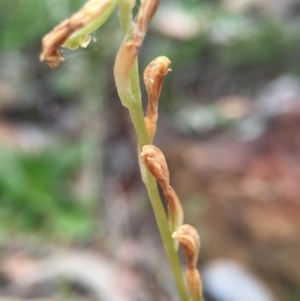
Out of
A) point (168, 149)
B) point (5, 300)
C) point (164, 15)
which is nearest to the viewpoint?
point (5, 300)

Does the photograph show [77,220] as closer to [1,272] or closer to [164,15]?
[1,272]

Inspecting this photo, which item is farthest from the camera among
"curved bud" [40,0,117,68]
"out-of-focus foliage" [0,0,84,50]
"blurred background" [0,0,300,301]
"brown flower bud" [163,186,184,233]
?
"out-of-focus foliage" [0,0,84,50]

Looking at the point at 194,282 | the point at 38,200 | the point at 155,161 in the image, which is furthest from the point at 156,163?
the point at 38,200

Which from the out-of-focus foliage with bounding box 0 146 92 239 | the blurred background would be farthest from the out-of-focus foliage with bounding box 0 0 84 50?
the out-of-focus foliage with bounding box 0 146 92 239

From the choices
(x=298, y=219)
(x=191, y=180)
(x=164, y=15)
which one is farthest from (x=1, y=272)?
(x=164, y=15)

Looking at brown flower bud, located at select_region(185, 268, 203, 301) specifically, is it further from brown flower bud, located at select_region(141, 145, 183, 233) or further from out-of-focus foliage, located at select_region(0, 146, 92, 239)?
out-of-focus foliage, located at select_region(0, 146, 92, 239)

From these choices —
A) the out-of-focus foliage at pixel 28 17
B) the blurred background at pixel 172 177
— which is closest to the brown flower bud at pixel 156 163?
the blurred background at pixel 172 177

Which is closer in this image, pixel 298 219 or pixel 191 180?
pixel 298 219
